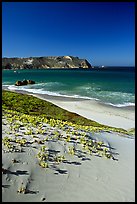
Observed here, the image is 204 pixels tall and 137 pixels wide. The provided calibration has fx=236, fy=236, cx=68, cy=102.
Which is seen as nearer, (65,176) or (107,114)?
(65,176)

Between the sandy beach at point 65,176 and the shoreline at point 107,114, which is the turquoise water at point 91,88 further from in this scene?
the sandy beach at point 65,176

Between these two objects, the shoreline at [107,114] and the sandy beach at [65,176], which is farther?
the shoreline at [107,114]

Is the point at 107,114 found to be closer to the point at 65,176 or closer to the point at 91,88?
the point at 65,176

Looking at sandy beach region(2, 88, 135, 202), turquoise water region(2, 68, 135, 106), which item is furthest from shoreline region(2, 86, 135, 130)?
sandy beach region(2, 88, 135, 202)

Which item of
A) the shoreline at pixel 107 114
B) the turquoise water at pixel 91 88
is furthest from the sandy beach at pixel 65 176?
the turquoise water at pixel 91 88

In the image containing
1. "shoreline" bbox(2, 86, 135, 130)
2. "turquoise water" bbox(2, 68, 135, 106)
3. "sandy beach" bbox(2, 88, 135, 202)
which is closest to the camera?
"sandy beach" bbox(2, 88, 135, 202)

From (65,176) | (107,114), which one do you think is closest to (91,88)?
(107,114)

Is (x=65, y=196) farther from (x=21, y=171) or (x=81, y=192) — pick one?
(x=21, y=171)

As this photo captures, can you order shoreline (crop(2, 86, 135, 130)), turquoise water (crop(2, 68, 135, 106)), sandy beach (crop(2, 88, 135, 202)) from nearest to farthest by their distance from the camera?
sandy beach (crop(2, 88, 135, 202)), shoreline (crop(2, 86, 135, 130)), turquoise water (crop(2, 68, 135, 106))

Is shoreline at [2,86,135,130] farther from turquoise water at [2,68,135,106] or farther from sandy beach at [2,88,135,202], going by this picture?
sandy beach at [2,88,135,202]

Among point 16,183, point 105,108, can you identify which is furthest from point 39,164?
point 105,108

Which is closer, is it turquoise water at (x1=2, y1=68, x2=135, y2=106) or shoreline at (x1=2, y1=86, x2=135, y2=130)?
shoreline at (x1=2, y1=86, x2=135, y2=130)

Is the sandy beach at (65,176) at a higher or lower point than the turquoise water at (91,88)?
lower

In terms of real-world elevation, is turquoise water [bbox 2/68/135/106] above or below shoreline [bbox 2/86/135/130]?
above
